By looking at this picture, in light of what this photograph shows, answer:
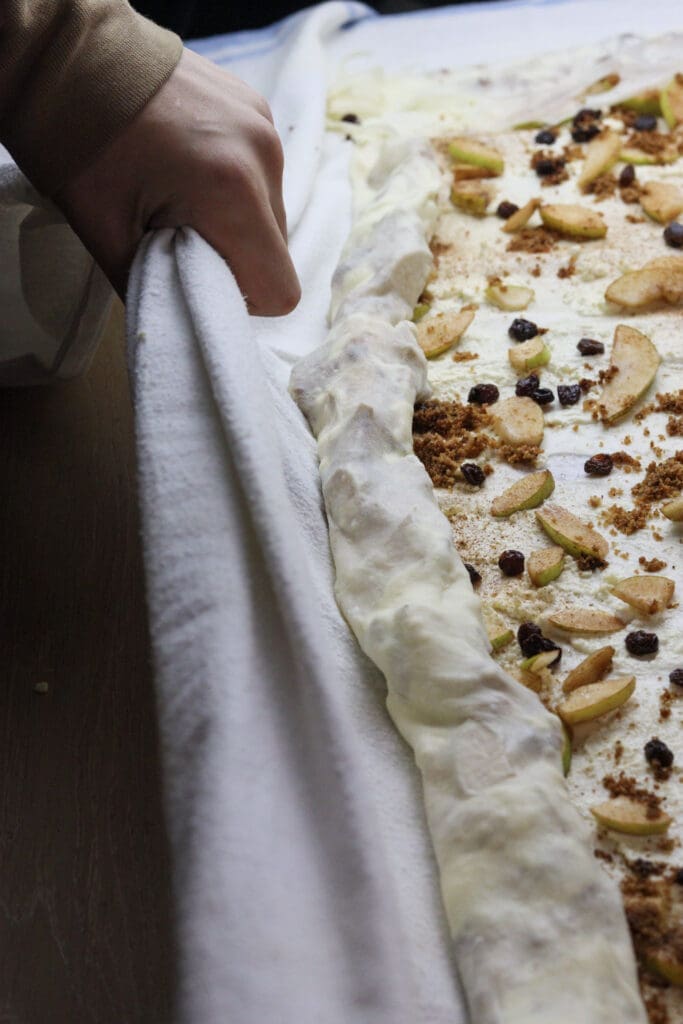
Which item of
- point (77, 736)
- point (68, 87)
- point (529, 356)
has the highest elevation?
point (68, 87)

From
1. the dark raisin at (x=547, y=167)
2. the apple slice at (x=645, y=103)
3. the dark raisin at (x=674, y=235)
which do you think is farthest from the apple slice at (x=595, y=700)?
the apple slice at (x=645, y=103)

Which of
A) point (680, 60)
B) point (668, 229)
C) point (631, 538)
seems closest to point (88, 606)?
point (631, 538)

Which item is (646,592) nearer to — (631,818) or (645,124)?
(631,818)

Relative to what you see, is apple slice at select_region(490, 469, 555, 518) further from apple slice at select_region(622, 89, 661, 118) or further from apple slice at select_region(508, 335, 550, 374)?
apple slice at select_region(622, 89, 661, 118)

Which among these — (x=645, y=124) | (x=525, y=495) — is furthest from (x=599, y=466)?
(x=645, y=124)

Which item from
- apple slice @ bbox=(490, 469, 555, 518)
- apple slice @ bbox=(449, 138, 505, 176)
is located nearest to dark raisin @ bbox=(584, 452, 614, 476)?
apple slice @ bbox=(490, 469, 555, 518)

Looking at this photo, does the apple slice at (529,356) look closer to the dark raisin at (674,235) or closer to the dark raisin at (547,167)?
the dark raisin at (674,235)
